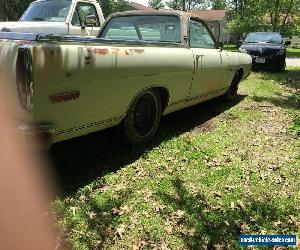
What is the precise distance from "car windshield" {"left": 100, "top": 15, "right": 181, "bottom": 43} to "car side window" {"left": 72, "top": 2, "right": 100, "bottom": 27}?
4.24 metres

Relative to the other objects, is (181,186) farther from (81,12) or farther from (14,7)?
(14,7)

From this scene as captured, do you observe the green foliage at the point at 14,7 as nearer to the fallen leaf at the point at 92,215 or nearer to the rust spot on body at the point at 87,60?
the rust spot on body at the point at 87,60

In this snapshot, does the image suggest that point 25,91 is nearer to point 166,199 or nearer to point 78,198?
point 78,198

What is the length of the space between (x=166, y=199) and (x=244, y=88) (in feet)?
21.9

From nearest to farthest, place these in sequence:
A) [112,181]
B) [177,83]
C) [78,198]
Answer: [78,198] < [112,181] < [177,83]

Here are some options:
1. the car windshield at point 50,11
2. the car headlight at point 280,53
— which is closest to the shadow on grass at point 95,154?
the car windshield at point 50,11

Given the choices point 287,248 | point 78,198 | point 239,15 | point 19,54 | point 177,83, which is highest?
point 239,15

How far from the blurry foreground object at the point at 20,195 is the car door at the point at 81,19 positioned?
6057 millimetres

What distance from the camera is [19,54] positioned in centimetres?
326

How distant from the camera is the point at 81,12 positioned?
10031mm

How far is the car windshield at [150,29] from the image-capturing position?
18.8 feet

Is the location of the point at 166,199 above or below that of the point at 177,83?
below

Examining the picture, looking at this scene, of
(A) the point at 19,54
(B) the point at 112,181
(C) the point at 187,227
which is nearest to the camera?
(A) the point at 19,54

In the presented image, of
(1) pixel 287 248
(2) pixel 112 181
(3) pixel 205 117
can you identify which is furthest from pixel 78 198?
(3) pixel 205 117
